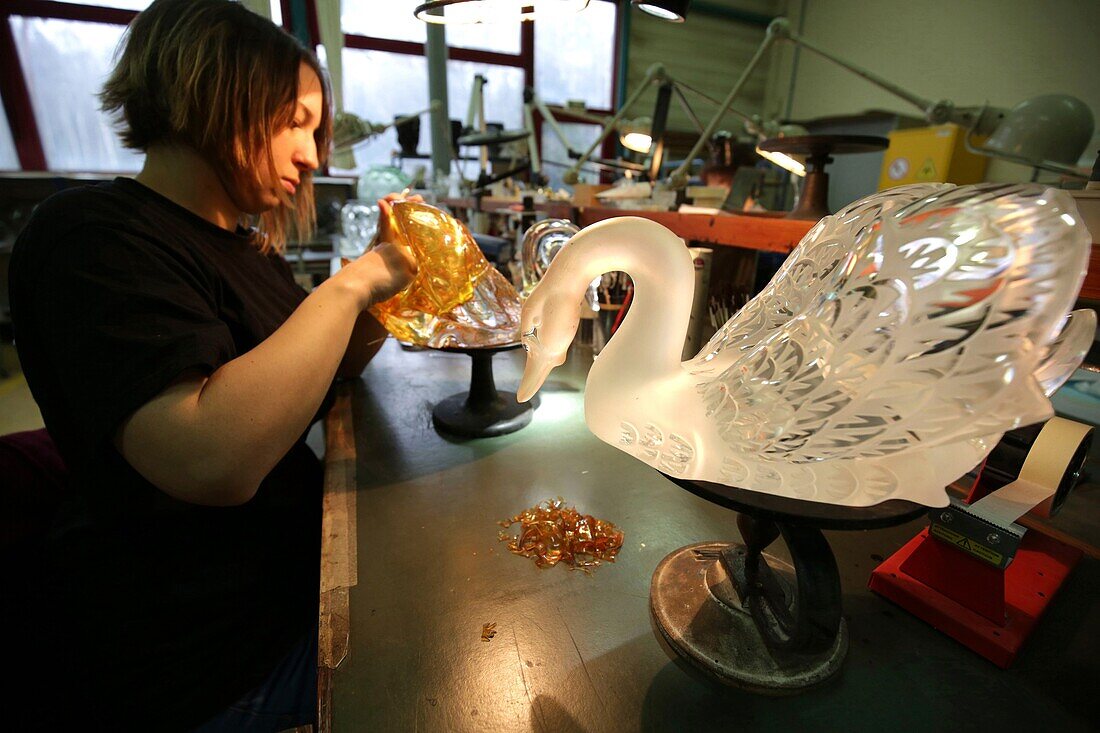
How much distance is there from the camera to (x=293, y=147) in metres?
0.75

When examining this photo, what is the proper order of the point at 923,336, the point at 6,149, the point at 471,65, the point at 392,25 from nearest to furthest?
the point at 923,336 < the point at 6,149 < the point at 392,25 < the point at 471,65

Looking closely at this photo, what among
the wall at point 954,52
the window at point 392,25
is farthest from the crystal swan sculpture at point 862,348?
the window at point 392,25

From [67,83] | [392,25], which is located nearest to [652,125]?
[392,25]

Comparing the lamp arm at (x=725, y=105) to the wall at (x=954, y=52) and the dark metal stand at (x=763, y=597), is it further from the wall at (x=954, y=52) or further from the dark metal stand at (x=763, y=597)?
the wall at (x=954, y=52)

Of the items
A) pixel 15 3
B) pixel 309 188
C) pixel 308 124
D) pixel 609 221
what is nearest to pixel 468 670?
pixel 609 221

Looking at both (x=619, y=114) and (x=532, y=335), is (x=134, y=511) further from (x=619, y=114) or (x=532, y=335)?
(x=619, y=114)

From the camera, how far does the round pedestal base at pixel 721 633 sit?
504mm

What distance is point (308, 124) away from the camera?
2.53 ft

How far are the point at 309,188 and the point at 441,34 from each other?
2876mm

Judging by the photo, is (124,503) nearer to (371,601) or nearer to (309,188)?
(371,601)

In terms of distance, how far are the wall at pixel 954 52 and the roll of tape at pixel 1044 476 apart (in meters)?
2.45

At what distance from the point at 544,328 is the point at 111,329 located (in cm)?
45

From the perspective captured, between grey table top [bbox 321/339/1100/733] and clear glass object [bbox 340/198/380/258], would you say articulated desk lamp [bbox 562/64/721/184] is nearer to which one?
grey table top [bbox 321/339/1100/733]

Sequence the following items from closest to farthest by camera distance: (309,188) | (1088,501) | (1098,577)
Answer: (1098,577) < (1088,501) < (309,188)
